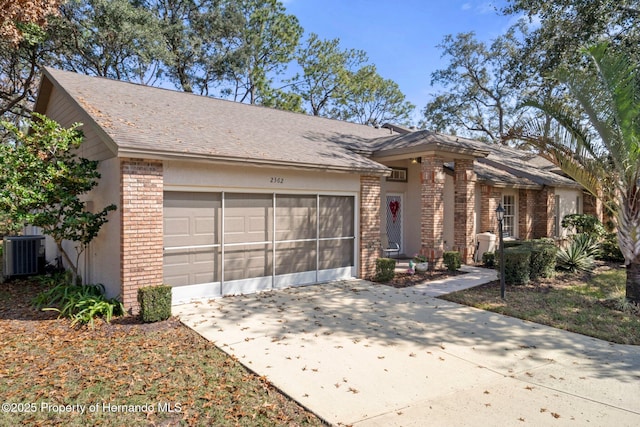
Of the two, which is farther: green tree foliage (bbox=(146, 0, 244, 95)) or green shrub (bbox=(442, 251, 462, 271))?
green tree foliage (bbox=(146, 0, 244, 95))

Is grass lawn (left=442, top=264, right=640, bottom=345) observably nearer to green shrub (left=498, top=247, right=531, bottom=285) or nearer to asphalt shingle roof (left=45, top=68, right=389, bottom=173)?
green shrub (left=498, top=247, right=531, bottom=285)

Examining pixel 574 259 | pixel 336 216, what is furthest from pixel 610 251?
pixel 336 216

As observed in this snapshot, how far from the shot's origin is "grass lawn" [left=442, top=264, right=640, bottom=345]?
254 inches

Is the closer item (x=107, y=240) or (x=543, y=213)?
(x=107, y=240)

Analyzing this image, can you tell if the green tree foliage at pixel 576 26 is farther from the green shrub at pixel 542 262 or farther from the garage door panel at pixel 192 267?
the garage door panel at pixel 192 267

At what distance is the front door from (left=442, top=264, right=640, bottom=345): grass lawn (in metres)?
4.65

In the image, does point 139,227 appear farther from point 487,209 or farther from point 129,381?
point 487,209

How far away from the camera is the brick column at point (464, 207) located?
1216cm

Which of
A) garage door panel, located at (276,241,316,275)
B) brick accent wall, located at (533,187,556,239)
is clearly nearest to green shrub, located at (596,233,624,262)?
brick accent wall, located at (533,187,556,239)

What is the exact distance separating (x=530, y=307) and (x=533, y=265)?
9.50 feet

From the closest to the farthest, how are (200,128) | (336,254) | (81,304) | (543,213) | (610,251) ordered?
(81,304), (200,128), (336,254), (610,251), (543,213)

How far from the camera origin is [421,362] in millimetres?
4926

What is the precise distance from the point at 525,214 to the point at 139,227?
14812 mm

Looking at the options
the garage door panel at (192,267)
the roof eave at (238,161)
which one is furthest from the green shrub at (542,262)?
the garage door panel at (192,267)
